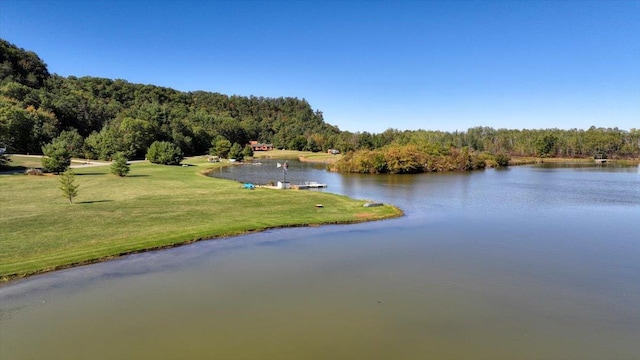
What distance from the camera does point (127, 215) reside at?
92.4 feet

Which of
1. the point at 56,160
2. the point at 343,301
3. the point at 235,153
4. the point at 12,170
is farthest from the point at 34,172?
the point at 235,153

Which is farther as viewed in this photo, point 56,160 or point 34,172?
point 56,160

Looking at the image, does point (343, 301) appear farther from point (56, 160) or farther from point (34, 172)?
point (56, 160)

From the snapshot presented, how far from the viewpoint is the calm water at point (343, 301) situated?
11508 millimetres

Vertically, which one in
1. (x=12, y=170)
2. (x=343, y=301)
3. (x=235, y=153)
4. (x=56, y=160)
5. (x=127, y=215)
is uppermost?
(x=235, y=153)

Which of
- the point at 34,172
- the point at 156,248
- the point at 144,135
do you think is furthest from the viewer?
the point at 144,135

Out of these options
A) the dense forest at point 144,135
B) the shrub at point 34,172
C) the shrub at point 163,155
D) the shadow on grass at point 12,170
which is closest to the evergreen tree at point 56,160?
the shrub at point 34,172

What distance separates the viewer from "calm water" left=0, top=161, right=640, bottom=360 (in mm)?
11508

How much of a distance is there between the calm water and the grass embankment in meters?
1.73

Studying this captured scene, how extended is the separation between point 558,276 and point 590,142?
600ft

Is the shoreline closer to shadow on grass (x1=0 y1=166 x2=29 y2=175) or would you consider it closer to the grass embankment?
the grass embankment

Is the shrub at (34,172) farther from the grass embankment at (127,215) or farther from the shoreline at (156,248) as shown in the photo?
the shoreline at (156,248)

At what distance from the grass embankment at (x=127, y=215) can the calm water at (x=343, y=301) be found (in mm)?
1731

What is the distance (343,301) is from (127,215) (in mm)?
19531
